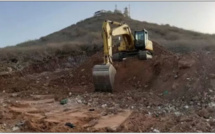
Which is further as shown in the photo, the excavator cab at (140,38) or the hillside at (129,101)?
the excavator cab at (140,38)

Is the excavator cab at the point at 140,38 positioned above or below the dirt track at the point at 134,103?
above

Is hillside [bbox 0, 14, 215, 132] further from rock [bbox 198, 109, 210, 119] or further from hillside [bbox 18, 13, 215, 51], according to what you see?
hillside [bbox 18, 13, 215, 51]

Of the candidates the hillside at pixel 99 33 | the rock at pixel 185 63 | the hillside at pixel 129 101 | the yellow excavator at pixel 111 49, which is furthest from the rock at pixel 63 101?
the hillside at pixel 99 33

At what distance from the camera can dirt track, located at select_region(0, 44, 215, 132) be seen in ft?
18.7

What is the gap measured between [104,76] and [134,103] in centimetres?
149

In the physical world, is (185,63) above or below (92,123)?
above

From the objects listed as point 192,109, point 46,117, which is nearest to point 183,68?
point 192,109

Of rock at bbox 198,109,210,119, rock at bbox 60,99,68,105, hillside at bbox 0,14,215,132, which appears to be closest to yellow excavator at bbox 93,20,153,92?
hillside at bbox 0,14,215,132

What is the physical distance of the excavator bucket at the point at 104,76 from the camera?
29.5 ft

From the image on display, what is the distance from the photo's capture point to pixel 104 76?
905 centimetres

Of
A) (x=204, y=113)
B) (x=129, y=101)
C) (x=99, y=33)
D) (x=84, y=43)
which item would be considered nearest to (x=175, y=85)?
(x=129, y=101)

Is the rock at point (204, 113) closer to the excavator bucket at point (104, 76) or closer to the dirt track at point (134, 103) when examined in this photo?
the dirt track at point (134, 103)

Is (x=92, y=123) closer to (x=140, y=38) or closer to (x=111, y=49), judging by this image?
(x=111, y=49)

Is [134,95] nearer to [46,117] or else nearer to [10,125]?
[46,117]
